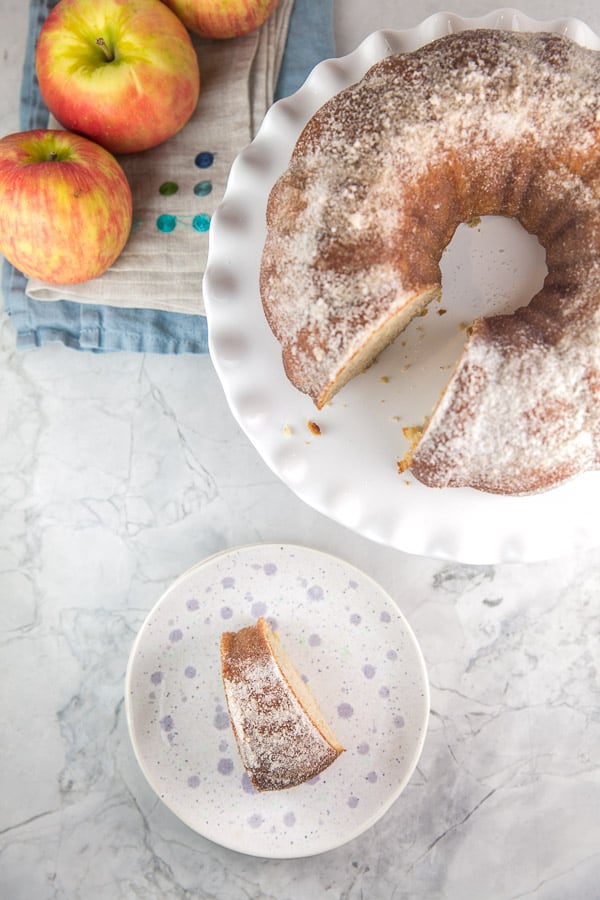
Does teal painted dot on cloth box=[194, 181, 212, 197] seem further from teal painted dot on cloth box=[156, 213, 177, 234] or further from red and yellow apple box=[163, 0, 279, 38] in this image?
red and yellow apple box=[163, 0, 279, 38]

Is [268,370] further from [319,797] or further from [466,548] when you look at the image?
[319,797]

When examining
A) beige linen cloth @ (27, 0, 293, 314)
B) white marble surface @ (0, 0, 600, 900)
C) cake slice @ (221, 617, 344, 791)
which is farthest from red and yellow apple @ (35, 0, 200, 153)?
cake slice @ (221, 617, 344, 791)

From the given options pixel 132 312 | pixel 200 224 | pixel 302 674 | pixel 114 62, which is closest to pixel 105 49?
pixel 114 62

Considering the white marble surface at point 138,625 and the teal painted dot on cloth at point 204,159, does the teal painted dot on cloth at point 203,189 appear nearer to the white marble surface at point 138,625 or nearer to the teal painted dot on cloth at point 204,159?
the teal painted dot on cloth at point 204,159

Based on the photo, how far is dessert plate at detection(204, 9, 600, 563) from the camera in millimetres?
1324

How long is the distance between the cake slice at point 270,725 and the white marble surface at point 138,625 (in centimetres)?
23

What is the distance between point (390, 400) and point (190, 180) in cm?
60

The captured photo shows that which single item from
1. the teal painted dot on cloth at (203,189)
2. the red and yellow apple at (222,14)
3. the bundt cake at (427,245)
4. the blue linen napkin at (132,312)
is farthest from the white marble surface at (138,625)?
the bundt cake at (427,245)

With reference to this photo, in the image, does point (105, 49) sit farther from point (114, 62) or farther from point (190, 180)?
point (190, 180)

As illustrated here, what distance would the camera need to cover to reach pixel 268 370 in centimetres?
135

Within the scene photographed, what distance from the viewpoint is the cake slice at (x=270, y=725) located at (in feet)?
4.63

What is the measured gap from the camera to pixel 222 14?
4.67 feet

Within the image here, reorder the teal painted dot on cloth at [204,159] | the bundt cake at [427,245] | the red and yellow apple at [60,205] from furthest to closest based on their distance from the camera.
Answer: the teal painted dot on cloth at [204,159] < the red and yellow apple at [60,205] < the bundt cake at [427,245]

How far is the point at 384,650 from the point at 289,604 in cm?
20
